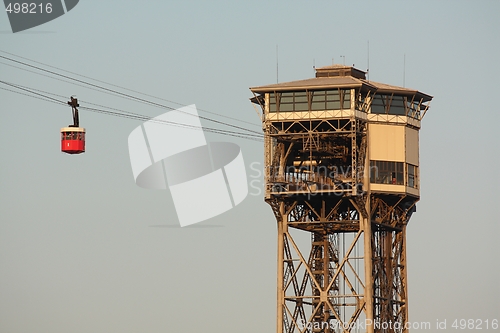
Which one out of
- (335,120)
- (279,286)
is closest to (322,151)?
(335,120)

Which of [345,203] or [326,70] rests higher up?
[326,70]

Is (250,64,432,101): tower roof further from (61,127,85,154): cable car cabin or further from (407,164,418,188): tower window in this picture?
(61,127,85,154): cable car cabin

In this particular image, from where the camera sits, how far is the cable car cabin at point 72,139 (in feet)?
350

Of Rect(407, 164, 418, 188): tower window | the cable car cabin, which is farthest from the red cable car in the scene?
Rect(407, 164, 418, 188): tower window

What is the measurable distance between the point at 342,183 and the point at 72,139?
32989 millimetres

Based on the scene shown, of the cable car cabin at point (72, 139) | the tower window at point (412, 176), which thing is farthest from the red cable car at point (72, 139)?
the tower window at point (412, 176)

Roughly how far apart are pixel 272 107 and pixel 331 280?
14674 millimetres

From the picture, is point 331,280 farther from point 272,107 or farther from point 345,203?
point 272,107

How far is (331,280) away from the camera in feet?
446

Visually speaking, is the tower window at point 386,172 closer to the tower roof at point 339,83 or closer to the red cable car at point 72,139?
the tower roof at point 339,83

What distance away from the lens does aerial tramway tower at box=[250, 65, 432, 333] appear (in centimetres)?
13312

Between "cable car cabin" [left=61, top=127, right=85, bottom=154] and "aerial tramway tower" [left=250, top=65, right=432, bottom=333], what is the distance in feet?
93.9

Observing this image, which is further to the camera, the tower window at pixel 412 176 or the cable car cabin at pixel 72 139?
the tower window at pixel 412 176

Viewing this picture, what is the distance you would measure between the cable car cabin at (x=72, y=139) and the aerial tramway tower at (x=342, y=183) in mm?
28625
